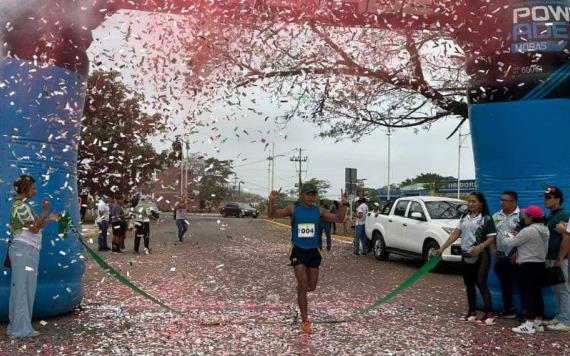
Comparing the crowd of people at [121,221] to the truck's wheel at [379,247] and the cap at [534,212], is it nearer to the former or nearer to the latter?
the truck's wheel at [379,247]

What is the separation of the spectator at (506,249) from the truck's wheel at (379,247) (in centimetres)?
789

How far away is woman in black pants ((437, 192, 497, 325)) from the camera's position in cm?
735

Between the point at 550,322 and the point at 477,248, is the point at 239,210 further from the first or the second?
the point at 550,322

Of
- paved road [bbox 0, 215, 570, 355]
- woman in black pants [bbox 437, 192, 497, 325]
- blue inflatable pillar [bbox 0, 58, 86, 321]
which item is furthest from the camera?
woman in black pants [bbox 437, 192, 497, 325]

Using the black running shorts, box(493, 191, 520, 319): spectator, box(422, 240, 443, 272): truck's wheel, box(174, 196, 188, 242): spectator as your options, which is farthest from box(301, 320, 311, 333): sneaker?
box(174, 196, 188, 242): spectator

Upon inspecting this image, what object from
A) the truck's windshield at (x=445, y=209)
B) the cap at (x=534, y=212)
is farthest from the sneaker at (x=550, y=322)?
the truck's windshield at (x=445, y=209)

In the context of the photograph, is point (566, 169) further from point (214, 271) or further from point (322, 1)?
point (214, 271)

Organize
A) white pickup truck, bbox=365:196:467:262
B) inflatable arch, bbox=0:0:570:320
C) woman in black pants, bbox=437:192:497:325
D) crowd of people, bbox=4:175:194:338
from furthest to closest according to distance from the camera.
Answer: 1. white pickup truck, bbox=365:196:467:262
2. woman in black pants, bbox=437:192:497:325
3. inflatable arch, bbox=0:0:570:320
4. crowd of people, bbox=4:175:194:338

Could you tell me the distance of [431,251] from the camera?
527 inches

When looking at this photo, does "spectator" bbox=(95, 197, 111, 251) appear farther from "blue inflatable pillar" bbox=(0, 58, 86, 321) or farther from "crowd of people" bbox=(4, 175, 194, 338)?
"crowd of people" bbox=(4, 175, 194, 338)

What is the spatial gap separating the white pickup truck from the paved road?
47.4 inches

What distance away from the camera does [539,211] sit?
716cm

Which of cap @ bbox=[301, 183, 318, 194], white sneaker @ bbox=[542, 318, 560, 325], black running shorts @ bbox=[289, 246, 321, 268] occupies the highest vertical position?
cap @ bbox=[301, 183, 318, 194]

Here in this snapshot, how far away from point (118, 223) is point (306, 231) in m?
11.0
